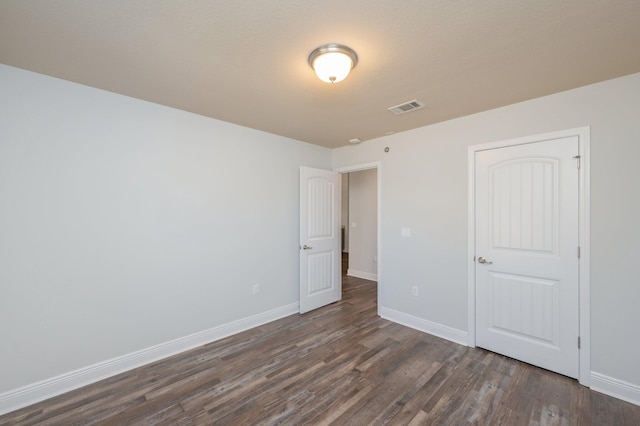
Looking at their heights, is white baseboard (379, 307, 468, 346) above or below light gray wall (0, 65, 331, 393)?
below

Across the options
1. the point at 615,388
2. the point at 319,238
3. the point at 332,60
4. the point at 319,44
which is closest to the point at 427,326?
the point at 615,388

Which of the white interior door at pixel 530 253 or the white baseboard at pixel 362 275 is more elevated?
the white interior door at pixel 530 253

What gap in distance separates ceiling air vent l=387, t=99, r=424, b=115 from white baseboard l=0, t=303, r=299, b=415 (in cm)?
296

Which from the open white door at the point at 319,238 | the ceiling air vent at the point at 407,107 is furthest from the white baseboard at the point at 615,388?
the open white door at the point at 319,238

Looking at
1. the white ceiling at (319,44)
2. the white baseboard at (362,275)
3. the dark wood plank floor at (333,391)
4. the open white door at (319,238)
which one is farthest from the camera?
the white baseboard at (362,275)

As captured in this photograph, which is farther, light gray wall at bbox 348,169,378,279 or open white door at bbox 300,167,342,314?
light gray wall at bbox 348,169,378,279

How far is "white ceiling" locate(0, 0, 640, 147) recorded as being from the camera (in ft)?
4.50

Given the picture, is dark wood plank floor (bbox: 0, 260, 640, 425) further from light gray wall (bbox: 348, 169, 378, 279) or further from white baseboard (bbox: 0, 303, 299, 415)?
light gray wall (bbox: 348, 169, 378, 279)

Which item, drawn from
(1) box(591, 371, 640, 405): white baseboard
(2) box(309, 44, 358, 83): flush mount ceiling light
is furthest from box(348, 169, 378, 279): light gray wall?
(2) box(309, 44, 358, 83): flush mount ceiling light

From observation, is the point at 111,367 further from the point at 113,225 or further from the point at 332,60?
the point at 332,60

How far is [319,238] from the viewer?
Answer: 4.00m

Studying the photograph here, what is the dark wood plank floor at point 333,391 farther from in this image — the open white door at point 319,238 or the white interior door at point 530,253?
the open white door at point 319,238

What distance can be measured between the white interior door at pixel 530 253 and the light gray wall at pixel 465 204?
146mm

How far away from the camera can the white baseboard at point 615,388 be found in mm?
1980
